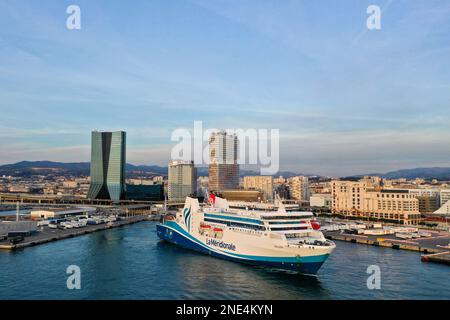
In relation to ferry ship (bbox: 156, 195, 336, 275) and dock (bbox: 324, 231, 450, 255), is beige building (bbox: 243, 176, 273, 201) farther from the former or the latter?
ferry ship (bbox: 156, 195, 336, 275)

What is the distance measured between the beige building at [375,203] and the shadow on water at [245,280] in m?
32.6

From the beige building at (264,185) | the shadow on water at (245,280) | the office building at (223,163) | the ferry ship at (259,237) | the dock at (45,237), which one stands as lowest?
the shadow on water at (245,280)

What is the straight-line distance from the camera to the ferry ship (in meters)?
18.1

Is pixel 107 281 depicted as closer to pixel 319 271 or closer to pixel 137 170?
pixel 319 271

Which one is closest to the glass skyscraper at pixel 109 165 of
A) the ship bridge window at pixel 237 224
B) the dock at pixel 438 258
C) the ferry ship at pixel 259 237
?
the ferry ship at pixel 259 237

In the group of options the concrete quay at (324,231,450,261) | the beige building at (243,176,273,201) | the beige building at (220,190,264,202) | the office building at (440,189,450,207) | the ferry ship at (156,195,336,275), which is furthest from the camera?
the beige building at (243,176,273,201)

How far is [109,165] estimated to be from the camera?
86375 mm

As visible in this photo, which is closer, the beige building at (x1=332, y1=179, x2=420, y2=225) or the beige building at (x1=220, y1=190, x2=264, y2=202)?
the beige building at (x1=332, y1=179, x2=420, y2=225)

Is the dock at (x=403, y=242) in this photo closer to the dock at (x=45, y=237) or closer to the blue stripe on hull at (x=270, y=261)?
the blue stripe on hull at (x=270, y=261)

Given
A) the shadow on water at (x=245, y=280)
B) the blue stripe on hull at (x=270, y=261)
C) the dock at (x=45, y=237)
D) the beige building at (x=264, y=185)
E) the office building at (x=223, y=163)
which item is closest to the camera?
the shadow on water at (x=245, y=280)

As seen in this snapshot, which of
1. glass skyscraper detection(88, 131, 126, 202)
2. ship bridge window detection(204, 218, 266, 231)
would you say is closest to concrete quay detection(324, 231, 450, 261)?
ship bridge window detection(204, 218, 266, 231)

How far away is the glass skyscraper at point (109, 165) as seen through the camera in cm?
8600

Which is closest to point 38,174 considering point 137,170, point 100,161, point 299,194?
point 137,170

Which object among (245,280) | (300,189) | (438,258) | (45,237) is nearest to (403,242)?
(438,258)
